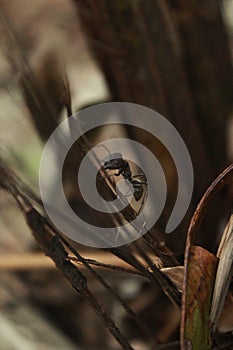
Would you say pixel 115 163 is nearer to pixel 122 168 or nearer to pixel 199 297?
pixel 122 168

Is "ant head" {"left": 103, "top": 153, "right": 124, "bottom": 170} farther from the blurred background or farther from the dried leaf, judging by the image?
the blurred background

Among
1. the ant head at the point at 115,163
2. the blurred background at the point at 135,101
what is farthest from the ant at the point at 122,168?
the blurred background at the point at 135,101

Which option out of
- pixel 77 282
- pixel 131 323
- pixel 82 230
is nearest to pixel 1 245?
pixel 131 323

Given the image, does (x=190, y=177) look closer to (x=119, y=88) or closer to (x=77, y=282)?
(x=119, y=88)

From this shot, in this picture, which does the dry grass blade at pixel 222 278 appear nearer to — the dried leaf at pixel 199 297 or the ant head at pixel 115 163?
the dried leaf at pixel 199 297

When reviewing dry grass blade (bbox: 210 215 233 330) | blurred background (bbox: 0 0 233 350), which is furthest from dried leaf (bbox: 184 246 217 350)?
blurred background (bbox: 0 0 233 350)
